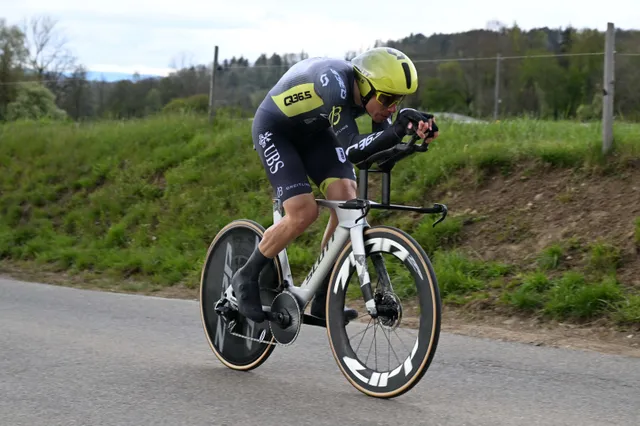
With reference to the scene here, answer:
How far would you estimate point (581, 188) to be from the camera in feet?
29.3

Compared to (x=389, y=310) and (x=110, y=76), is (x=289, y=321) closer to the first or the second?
(x=389, y=310)

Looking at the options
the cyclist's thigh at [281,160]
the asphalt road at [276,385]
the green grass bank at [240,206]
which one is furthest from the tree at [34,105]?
the cyclist's thigh at [281,160]

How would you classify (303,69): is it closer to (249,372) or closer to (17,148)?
(249,372)

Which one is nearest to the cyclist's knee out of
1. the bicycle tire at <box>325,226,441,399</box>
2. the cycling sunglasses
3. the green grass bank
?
the bicycle tire at <box>325,226,441,399</box>

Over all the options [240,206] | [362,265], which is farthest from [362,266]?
[240,206]

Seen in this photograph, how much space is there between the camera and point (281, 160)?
5.20 m

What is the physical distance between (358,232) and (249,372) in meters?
1.30

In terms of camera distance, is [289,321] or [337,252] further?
[289,321]

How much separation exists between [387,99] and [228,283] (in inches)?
69.9

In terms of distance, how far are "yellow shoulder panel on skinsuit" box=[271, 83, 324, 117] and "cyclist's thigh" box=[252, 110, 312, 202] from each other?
138 mm

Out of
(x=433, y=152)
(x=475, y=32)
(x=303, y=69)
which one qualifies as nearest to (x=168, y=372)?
(x=303, y=69)

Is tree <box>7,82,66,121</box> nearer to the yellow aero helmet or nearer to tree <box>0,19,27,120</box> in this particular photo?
tree <box>0,19,27,120</box>

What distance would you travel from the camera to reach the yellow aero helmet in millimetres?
4602

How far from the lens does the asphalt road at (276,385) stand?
448cm
